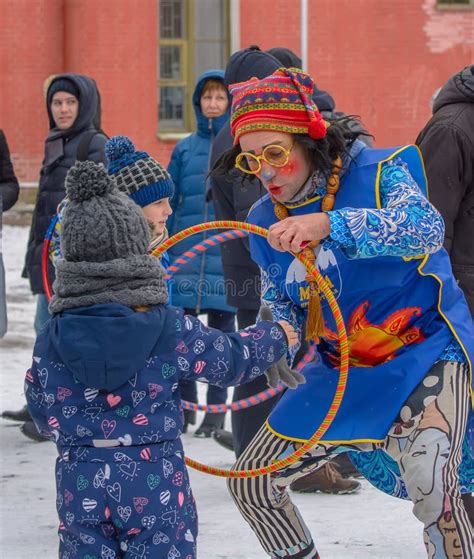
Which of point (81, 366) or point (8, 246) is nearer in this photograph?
point (81, 366)

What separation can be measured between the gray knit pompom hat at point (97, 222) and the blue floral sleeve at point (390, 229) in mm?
563

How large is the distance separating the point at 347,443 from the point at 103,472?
805mm

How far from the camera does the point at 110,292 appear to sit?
3104 millimetres

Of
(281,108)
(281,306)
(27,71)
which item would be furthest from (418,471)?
(27,71)

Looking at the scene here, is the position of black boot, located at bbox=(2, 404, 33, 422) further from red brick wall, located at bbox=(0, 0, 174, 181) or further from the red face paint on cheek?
red brick wall, located at bbox=(0, 0, 174, 181)

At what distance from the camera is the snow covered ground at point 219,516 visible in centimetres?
471

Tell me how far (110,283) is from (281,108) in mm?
825

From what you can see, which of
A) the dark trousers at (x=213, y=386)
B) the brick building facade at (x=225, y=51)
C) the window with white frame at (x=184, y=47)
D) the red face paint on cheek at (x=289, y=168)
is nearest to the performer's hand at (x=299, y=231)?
the red face paint on cheek at (x=289, y=168)

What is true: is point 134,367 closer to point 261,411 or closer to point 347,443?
point 347,443

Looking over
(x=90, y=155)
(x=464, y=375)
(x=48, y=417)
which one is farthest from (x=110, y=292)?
(x=90, y=155)

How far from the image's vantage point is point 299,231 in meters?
3.24

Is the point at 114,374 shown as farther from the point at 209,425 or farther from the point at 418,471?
the point at 209,425

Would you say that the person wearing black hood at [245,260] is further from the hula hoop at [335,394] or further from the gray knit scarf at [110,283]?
the gray knit scarf at [110,283]

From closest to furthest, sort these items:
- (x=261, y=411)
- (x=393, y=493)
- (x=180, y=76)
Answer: (x=393, y=493), (x=261, y=411), (x=180, y=76)
